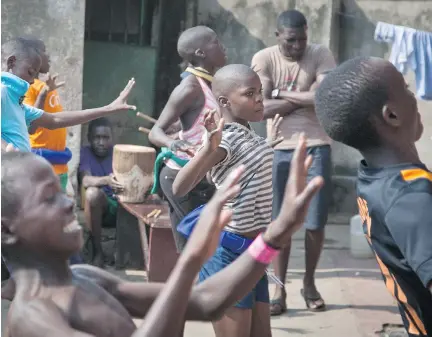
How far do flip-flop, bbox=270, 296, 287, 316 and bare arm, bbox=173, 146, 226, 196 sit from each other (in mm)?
2172

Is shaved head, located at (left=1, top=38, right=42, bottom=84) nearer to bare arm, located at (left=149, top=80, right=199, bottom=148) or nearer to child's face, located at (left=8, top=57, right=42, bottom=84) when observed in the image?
child's face, located at (left=8, top=57, right=42, bottom=84)

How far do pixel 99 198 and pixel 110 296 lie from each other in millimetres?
4737

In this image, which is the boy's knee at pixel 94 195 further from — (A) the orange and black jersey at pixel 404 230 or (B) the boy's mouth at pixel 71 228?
(B) the boy's mouth at pixel 71 228

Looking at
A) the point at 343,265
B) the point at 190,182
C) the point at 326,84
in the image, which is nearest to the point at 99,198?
the point at 343,265

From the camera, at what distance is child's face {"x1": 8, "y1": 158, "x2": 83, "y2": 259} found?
222cm

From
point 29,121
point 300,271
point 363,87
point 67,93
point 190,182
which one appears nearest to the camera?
point 363,87

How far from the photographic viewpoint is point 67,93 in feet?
24.1

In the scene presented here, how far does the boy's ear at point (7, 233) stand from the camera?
224 centimetres

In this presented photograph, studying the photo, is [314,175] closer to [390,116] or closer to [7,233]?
[390,116]

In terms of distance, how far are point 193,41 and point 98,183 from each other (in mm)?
2190

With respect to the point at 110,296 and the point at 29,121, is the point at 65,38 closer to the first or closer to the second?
the point at 29,121

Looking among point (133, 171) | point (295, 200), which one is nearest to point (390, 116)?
point (295, 200)

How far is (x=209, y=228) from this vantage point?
2057 mm

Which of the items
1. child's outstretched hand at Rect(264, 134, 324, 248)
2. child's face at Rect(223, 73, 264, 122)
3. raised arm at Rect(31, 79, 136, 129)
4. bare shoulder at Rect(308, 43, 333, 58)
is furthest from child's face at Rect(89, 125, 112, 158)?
child's outstretched hand at Rect(264, 134, 324, 248)
